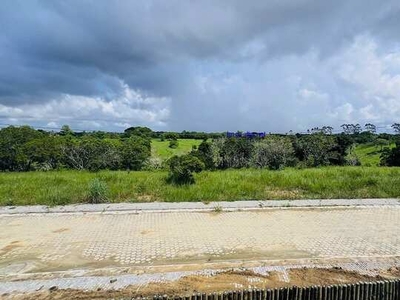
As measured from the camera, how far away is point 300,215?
8.89m

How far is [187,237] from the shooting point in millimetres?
7086

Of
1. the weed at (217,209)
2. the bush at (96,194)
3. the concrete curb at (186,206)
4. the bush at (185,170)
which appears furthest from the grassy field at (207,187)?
the weed at (217,209)

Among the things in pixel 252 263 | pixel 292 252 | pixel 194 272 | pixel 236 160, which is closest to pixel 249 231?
pixel 292 252

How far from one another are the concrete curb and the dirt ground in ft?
13.7

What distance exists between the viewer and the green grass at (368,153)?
31.8 m

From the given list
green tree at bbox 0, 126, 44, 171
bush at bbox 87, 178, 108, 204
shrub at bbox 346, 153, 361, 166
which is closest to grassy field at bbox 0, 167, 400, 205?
bush at bbox 87, 178, 108, 204

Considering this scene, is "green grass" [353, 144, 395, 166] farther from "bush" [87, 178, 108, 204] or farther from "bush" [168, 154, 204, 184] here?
"bush" [87, 178, 108, 204]

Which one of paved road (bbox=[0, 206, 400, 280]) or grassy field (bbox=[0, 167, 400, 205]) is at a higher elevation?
grassy field (bbox=[0, 167, 400, 205])

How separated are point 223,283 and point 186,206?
473 cm

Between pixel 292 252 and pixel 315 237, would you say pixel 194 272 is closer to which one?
pixel 292 252

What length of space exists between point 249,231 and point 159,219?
89.9 inches

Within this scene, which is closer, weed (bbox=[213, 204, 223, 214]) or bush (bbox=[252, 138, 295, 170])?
weed (bbox=[213, 204, 223, 214])

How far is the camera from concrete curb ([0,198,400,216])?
9.21 meters

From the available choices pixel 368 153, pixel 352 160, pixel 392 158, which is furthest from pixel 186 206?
pixel 368 153
